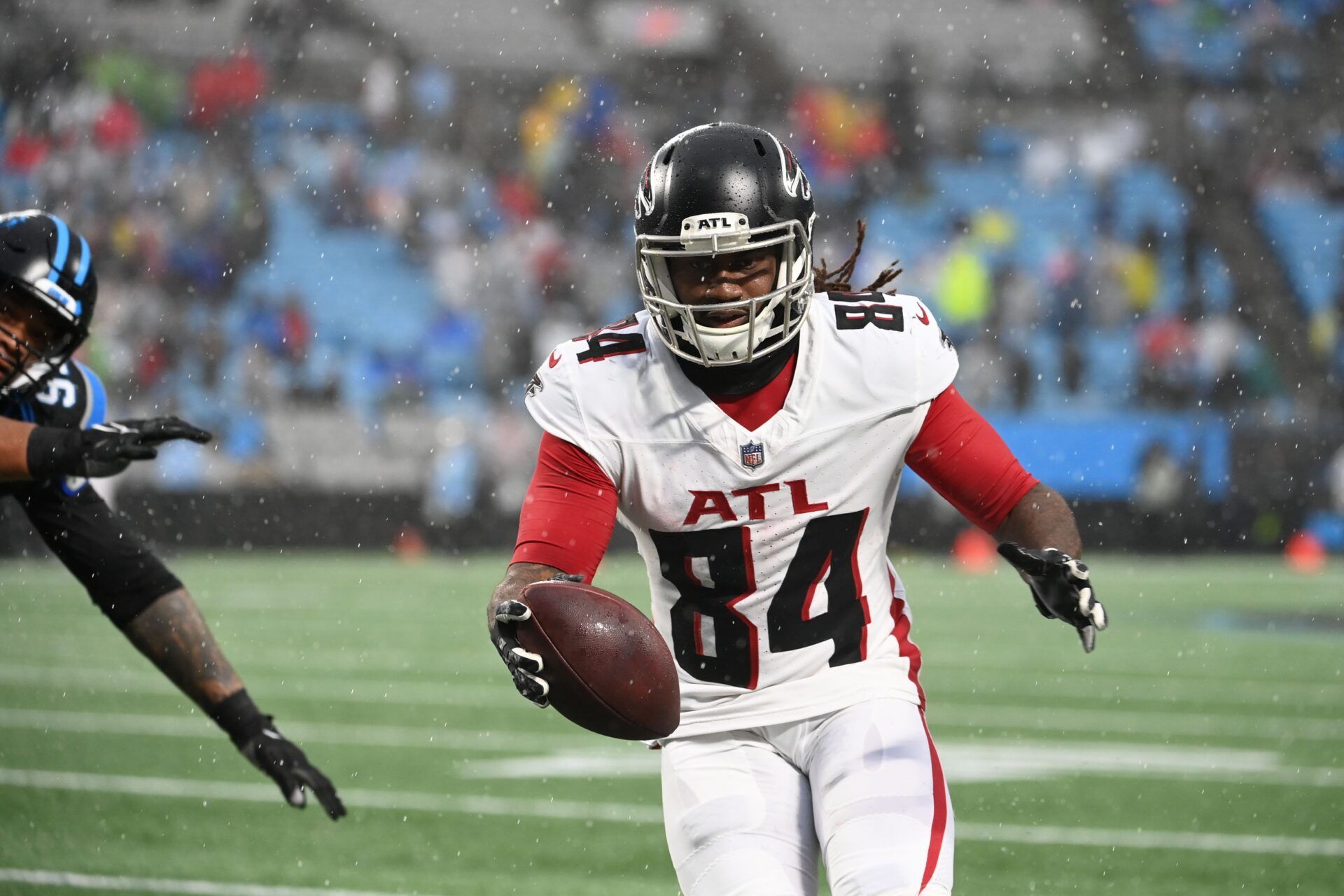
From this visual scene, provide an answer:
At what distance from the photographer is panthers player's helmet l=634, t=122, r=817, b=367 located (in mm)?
2701

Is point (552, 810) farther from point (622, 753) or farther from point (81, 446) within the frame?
point (81, 446)

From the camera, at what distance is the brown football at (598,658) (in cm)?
248

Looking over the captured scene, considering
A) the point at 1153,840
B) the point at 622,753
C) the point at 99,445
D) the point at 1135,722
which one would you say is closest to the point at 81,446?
the point at 99,445

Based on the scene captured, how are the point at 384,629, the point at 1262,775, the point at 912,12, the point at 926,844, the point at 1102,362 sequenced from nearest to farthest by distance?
the point at 926,844 < the point at 1262,775 < the point at 384,629 < the point at 1102,362 < the point at 912,12

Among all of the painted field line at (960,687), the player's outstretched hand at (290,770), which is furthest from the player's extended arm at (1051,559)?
the painted field line at (960,687)

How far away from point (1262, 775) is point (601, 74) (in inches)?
523

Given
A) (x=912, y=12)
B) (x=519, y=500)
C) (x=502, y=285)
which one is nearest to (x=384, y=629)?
(x=519, y=500)

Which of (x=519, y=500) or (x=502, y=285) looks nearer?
(x=519, y=500)

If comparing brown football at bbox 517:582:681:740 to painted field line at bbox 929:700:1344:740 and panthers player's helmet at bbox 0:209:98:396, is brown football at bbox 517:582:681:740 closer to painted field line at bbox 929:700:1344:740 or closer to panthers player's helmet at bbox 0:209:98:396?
panthers player's helmet at bbox 0:209:98:396

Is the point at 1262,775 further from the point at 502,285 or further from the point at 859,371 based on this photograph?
the point at 502,285

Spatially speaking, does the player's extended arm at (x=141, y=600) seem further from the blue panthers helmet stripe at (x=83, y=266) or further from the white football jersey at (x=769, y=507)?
the white football jersey at (x=769, y=507)

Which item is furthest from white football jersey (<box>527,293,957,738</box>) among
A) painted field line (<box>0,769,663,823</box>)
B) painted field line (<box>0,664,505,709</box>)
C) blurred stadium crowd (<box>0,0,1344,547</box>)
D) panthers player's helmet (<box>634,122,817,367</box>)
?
blurred stadium crowd (<box>0,0,1344,547</box>)

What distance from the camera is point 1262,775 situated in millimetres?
5828

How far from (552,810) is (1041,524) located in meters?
2.93
